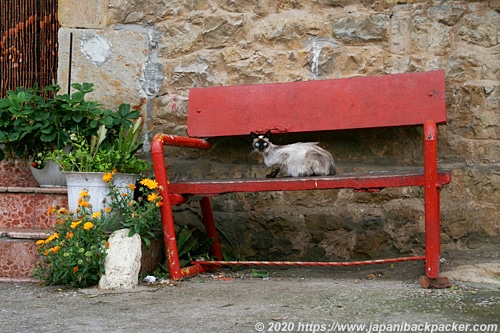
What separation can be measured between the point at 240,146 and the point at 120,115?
0.79m

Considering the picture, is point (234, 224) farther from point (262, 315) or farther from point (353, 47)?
point (262, 315)

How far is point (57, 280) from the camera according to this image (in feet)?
11.4

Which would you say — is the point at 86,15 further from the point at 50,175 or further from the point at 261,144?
the point at 261,144

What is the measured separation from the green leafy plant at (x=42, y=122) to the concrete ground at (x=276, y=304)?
0.88 metres

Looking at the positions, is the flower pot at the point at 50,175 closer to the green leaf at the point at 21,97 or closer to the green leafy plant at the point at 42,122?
the green leafy plant at the point at 42,122

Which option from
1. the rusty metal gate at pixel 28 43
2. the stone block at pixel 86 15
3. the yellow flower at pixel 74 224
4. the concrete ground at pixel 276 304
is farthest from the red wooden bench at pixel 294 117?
the rusty metal gate at pixel 28 43

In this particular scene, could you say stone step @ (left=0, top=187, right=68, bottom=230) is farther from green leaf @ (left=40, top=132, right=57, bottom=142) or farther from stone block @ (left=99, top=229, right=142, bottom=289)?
stone block @ (left=99, top=229, right=142, bottom=289)

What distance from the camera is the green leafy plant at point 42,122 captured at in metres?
3.91

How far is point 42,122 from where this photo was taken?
395 cm

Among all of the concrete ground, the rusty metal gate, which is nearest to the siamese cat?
the concrete ground

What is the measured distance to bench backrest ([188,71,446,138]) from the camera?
12.7ft

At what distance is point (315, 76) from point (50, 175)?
1.76m

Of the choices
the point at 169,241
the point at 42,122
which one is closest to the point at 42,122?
the point at 42,122

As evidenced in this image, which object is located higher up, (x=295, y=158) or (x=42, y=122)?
(x=42, y=122)
